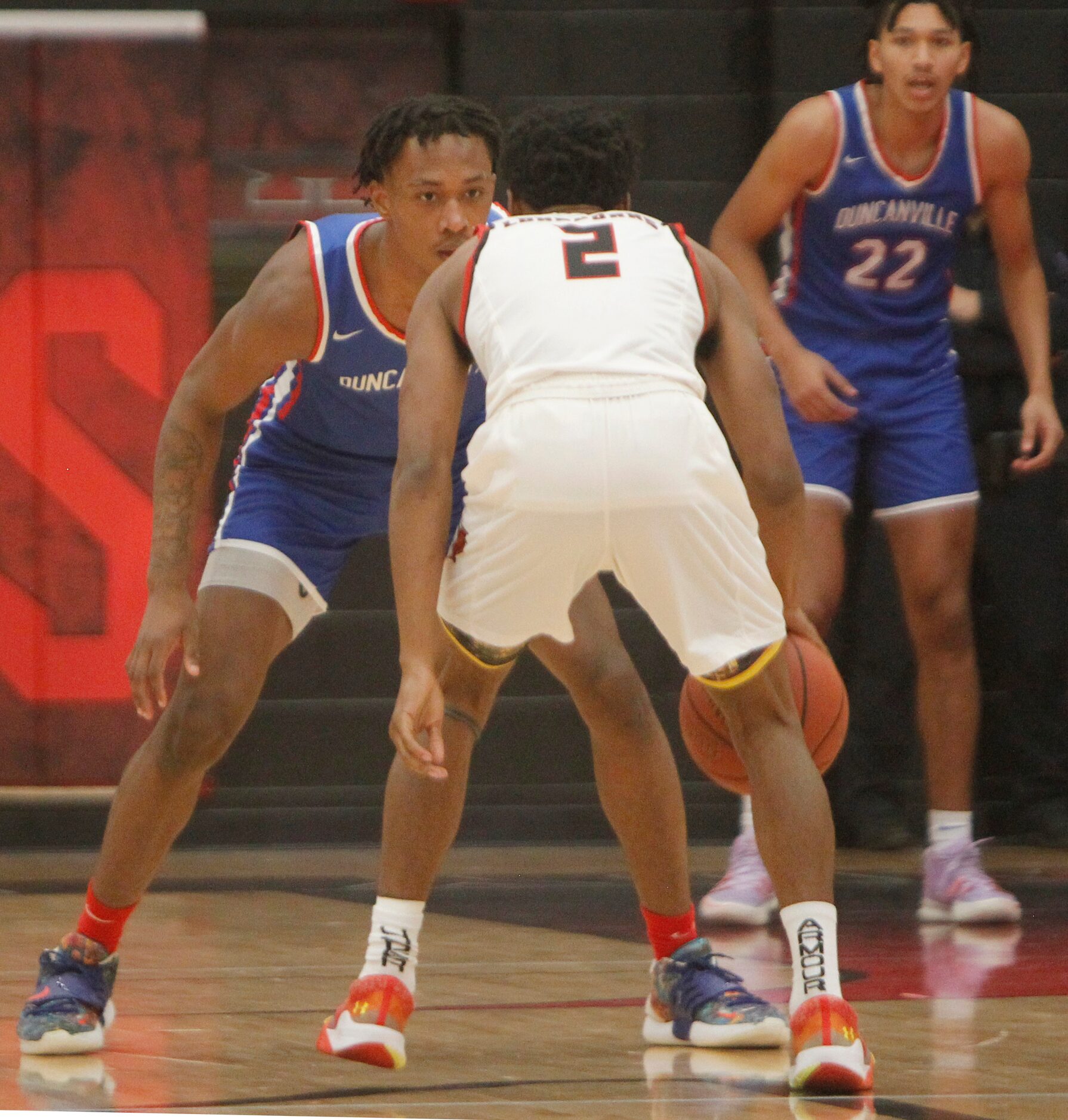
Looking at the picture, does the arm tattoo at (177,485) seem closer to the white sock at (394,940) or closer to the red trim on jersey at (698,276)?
the white sock at (394,940)

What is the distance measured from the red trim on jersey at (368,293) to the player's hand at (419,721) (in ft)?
2.56

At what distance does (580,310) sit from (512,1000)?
1395mm

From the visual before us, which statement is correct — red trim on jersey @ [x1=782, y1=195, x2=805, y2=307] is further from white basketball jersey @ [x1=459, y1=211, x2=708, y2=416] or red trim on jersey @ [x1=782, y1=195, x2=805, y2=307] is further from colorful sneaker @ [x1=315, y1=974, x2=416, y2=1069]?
colorful sneaker @ [x1=315, y1=974, x2=416, y2=1069]

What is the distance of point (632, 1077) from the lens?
317cm

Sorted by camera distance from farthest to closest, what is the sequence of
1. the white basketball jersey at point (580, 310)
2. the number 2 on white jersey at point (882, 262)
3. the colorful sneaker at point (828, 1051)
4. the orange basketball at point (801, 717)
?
the number 2 on white jersey at point (882, 262), the orange basketball at point (801, 717), the white basketball jersey at point (580, 310), the colorful sneaker at point (828, 1051)

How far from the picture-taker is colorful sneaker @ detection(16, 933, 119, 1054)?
335 cm

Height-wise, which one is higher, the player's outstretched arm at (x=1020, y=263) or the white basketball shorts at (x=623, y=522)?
the player's outstretched arm at (x=1020, y=263)

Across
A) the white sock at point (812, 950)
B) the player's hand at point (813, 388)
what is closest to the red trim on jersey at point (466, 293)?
the white sock at point (812, 950)

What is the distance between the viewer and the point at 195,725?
11.4 ft

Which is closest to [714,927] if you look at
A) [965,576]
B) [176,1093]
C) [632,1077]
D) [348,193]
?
[965,576]

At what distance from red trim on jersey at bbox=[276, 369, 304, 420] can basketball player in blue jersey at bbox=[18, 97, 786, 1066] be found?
0.03m

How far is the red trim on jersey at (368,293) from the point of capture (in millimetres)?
3561

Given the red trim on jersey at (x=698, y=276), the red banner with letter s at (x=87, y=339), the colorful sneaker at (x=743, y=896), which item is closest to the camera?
the red trim on jersey at (x=698, y=276)

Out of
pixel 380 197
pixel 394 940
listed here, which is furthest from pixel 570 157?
pixel 394 940
